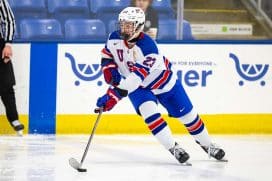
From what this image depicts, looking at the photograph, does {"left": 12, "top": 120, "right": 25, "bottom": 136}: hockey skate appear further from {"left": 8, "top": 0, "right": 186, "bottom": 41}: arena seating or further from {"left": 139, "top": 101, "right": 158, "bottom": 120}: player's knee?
{"left": 139, "top": 101, "right": 158, "bottom": 120}: player's knee

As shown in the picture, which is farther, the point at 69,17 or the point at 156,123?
the point at 69,17

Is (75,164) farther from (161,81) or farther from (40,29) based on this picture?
(40,29)

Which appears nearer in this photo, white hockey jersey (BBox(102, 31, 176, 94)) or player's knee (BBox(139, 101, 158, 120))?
white hockey jersey (BBox(102, 31, 176, 94))

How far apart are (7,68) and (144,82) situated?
1585 millimetres

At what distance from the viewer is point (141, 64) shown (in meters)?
5.25

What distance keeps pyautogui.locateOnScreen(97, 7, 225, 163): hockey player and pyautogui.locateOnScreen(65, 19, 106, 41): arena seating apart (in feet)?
5.48

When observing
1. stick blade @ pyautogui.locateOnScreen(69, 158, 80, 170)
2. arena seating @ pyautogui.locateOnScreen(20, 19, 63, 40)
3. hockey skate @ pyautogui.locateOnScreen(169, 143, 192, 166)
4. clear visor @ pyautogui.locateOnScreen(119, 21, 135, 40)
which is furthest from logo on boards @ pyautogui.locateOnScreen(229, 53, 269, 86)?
stick blade @ pyautogui.locateOnScreen(69, 158, 80, 170)

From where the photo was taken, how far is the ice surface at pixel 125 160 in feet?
16.3

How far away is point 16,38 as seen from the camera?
700cm

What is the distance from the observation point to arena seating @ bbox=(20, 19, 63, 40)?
7070 mm

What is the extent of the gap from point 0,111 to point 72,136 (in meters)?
0.63

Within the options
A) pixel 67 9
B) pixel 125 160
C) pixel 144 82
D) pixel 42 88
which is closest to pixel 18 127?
pixel 42 88

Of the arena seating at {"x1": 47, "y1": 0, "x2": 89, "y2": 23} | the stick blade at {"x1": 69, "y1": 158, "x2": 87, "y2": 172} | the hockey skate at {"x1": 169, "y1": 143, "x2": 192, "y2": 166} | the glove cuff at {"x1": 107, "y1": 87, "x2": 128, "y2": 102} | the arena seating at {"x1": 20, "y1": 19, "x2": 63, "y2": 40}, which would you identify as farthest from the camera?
the arena seating at {"x1": 47, "y1": 0, "x2": 89, "y2": 23}

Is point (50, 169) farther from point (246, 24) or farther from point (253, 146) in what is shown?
point (246, 24)
